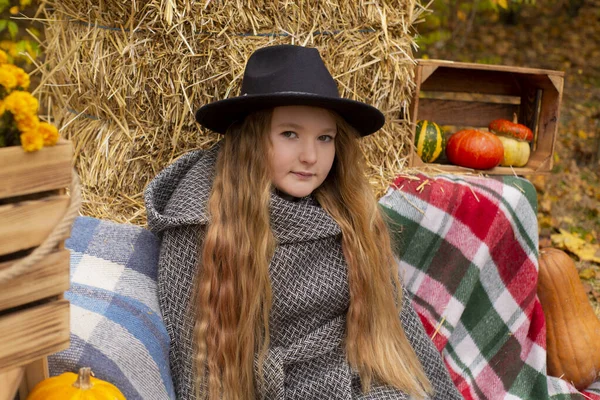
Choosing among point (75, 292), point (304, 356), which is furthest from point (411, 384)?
point (75, 292)

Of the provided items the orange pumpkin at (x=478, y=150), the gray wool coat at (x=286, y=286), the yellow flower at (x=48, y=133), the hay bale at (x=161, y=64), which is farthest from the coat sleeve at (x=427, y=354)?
the yellow flower at (x=48, y=133)

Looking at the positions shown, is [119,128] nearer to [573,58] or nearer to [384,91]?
[384,91]

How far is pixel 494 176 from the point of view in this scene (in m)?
2.99

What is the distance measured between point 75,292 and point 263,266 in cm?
52

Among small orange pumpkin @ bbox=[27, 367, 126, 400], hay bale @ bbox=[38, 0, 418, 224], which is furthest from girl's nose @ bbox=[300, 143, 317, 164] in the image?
small orange pumpkin @ bbox=[27, 367, 126, 400]

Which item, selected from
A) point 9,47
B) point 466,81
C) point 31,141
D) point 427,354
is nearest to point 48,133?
point 31,141

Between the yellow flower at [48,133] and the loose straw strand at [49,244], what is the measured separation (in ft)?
0.29

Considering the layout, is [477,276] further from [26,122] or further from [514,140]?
[26,122]

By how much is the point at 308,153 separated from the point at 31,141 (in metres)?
1.01

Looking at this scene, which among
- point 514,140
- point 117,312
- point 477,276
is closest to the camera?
point 117,312

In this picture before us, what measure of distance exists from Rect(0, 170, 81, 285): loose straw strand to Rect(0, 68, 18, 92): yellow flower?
0.19 m

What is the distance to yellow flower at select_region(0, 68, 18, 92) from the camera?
1055 mm

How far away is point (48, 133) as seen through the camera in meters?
1.09

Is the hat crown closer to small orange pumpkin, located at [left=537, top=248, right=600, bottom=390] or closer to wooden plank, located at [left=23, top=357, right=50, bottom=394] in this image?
wooden plank, located at [left=23, top=357, right=50, bottom=394]
